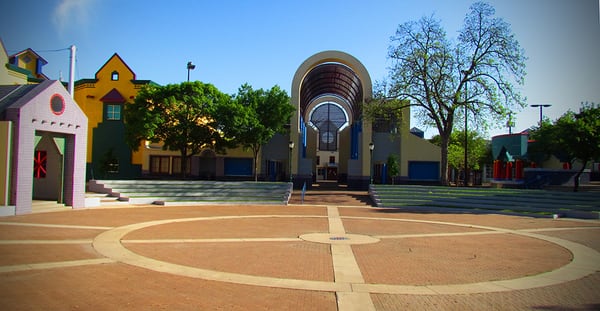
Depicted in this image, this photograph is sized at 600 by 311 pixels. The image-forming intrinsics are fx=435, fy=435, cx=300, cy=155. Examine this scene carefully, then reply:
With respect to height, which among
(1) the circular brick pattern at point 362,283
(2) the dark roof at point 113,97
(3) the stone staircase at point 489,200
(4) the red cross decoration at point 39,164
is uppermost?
(2) the dark roof at point 113,97

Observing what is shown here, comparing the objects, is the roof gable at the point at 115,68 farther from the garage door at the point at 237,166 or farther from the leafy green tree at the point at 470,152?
Result: the leafy green tree at the point at 470,152

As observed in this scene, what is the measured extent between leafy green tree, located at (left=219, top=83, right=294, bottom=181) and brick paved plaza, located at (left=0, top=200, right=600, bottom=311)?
17.1 meters

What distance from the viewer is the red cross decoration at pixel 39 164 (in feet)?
76.3

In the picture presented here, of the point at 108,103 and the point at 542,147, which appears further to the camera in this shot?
the point at 542,147

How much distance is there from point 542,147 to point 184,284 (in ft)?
169

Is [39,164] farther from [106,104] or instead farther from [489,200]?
[489,200]

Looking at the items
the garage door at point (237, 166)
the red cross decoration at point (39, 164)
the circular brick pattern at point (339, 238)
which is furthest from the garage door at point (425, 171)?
the red cross decoration at point (39, 164)

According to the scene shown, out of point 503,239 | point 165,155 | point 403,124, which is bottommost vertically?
point 503,239

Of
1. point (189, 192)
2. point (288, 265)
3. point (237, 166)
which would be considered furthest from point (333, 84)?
point (288, 265)

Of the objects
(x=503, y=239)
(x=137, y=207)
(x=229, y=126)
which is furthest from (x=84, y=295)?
(x=229, y=126)

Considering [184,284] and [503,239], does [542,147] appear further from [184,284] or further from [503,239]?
[184,284]

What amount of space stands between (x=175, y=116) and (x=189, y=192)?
8402 mm

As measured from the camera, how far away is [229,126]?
112ft

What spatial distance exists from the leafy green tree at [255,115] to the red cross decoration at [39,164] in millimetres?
13668
